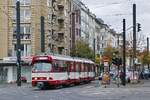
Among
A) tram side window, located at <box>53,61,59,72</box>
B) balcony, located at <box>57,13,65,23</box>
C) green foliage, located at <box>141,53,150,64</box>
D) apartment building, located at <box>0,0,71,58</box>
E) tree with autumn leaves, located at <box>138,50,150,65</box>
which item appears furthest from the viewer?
green foliage, located at <box>141,53,150,64</box>

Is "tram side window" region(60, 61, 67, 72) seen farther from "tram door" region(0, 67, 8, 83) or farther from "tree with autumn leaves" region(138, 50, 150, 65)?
"tree with autumn leaves" region(138, 50, 150, 65)

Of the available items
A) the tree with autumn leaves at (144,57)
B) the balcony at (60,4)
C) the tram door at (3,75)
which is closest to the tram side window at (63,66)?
the tram door at (3,75)

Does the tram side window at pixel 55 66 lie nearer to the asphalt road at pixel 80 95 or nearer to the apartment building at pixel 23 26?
the asphalt road at pixel 80 95

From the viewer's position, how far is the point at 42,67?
53.7 metres

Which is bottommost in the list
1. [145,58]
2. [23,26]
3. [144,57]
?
[145,58]

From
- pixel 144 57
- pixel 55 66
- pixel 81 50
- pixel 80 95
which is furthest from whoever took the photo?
pixel 144 57

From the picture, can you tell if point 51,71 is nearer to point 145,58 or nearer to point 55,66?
point 55,66

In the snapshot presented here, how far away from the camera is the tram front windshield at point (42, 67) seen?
53.4 meters

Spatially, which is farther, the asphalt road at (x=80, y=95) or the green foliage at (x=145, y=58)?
the green foliage at (x=145, y=58)

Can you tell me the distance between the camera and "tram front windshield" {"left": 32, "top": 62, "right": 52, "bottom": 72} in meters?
53.4

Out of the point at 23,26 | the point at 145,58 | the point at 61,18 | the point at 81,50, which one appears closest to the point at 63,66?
the point at 23,26

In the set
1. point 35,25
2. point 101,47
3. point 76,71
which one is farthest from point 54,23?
point 101,47

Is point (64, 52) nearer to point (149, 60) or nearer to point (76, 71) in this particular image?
point (149, 60)

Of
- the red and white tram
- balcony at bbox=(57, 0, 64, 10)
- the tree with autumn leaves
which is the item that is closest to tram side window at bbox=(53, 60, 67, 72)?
the red and white tram
